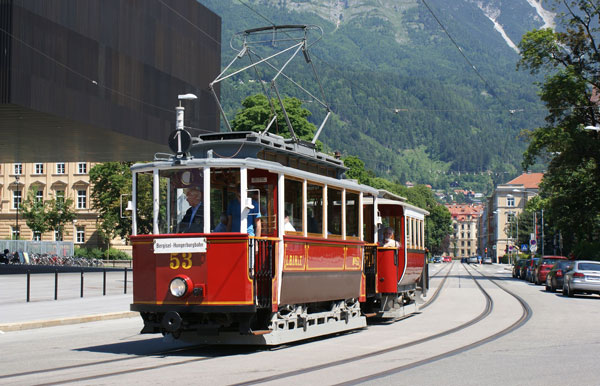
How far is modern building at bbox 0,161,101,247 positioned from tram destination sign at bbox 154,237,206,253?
71717mm

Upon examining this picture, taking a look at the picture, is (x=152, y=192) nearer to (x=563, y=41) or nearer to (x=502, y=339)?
(x=502, y=339)

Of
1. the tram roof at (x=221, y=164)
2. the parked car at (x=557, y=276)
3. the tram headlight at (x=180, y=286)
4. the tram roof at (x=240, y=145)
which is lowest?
the parked car at (x=557, y=276)

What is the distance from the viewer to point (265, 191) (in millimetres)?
12758

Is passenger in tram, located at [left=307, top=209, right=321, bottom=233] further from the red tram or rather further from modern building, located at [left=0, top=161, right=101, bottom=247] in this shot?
modern building, located at [left=0, top=161, right=101, bottom=247]

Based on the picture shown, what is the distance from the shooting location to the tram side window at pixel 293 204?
13.1m

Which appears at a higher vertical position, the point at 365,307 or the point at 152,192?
the point at 152,192

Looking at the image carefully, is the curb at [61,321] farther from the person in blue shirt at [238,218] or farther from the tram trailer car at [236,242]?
the person in blue shirt at [238,218]

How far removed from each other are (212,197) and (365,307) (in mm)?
7194

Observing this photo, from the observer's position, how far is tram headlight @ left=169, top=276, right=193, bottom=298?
11.8 metres

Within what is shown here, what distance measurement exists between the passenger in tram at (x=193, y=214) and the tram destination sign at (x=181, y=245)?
199 millimetres

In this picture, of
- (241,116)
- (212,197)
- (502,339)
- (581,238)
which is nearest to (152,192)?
(212,197)

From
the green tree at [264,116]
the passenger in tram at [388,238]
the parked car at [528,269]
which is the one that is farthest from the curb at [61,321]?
the green tree at [264,116]

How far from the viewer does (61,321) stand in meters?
19.0

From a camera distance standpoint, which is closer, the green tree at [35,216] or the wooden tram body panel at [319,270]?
the wooden tram body panel at [319,270]
